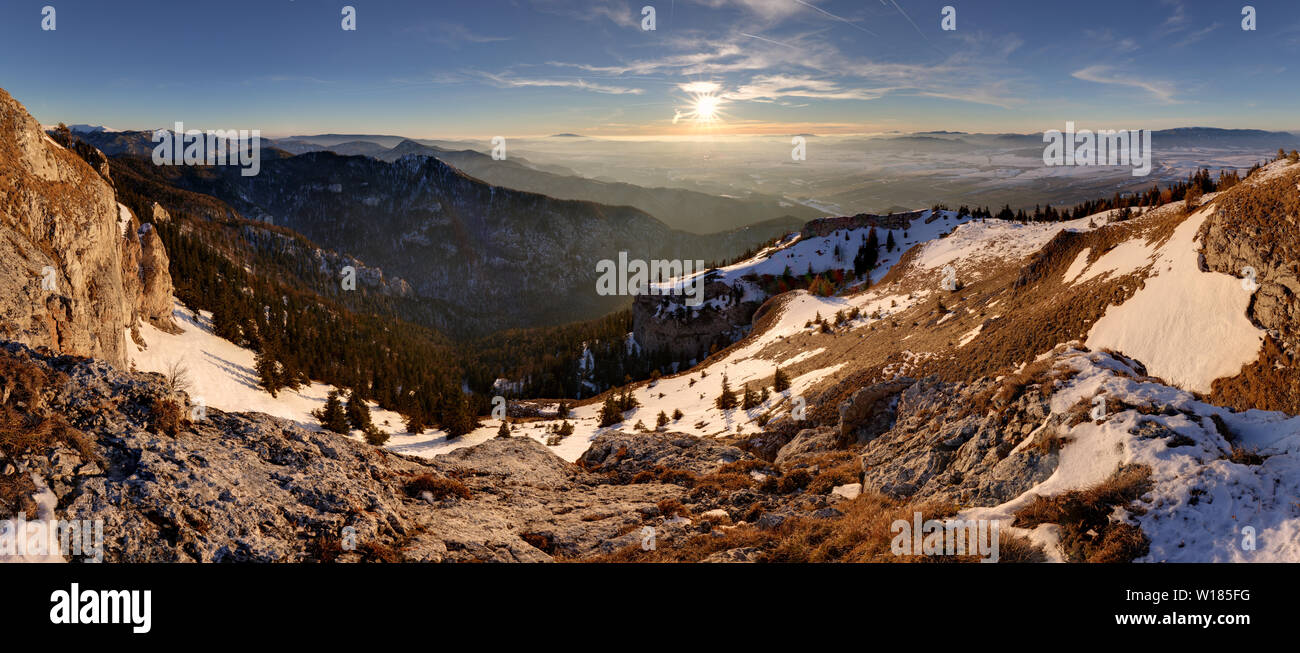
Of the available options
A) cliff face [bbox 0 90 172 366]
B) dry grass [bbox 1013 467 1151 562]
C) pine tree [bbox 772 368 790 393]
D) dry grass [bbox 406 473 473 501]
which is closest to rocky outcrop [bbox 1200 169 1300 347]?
dry grass [bbox 1013 467 1151 562]

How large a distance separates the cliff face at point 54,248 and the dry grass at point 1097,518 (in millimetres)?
41130

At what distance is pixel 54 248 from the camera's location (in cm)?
3506

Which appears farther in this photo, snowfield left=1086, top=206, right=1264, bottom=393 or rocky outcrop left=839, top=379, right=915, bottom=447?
rocky outcrop left=839, top=379, right=915, bottom=447

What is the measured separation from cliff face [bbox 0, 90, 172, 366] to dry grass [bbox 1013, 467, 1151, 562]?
41130 millimetres

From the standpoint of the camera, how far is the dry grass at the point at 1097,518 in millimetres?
8836

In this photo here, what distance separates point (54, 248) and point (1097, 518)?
58.7 metres

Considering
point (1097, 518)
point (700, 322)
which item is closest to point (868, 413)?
point (1097, 518)

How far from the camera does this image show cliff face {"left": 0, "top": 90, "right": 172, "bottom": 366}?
1164 inches

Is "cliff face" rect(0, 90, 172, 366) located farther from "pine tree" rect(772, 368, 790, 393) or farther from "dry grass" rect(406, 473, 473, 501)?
"pine tree" rect(772, 368, 790, 393)

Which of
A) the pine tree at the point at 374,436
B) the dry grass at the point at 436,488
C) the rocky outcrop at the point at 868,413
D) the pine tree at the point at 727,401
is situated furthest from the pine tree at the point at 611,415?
the dry grass at the point at 436,488

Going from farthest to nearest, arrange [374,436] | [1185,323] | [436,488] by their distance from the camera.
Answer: [374,436] → [1185,323] → [436,488]

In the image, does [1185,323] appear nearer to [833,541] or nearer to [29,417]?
[833,541]
